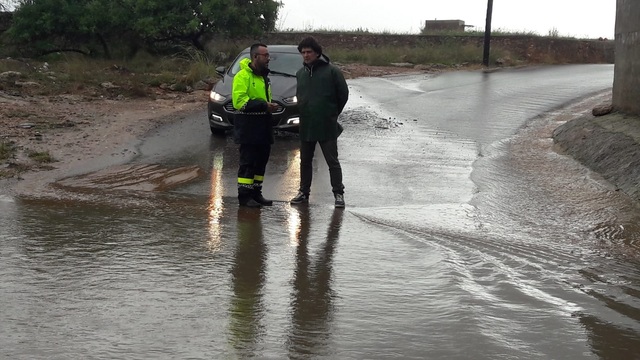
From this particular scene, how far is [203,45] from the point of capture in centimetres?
2806

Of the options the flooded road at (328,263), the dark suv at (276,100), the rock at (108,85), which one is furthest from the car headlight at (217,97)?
the rock at (108,85)

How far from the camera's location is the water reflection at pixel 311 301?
4605 millimetres

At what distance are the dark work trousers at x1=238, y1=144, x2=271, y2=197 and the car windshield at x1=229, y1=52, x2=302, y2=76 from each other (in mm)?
5724

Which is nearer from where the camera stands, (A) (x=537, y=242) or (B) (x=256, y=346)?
(B) (x=256, y=346)

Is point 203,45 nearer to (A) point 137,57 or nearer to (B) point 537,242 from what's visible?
(A) point 137,57

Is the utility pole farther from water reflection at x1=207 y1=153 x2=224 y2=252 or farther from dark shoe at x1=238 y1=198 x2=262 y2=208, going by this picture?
dark shoe at x1=238 y1=198 x2=262 y2=208

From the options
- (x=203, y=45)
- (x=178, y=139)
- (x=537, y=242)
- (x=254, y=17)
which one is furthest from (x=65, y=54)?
(x=537, y=242)

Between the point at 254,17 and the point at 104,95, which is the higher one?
the point at 254,17

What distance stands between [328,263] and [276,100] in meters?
6.85

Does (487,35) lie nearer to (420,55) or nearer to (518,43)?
(420,55)

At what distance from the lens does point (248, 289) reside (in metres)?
5.58

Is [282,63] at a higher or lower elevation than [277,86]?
higher

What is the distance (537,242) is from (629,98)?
595 centimetres

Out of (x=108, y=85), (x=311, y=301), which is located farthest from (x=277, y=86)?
(x=311, y=301)
